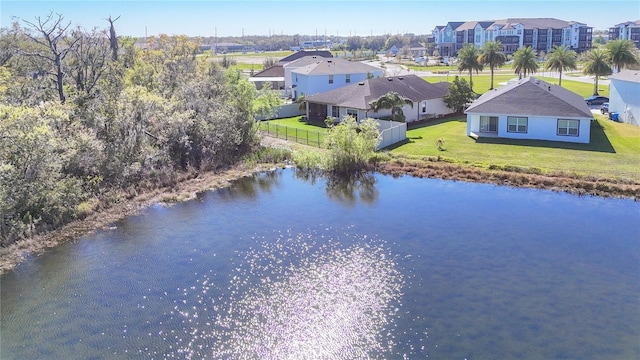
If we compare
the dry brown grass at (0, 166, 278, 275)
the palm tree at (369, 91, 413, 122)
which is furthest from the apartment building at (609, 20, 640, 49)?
the dry brown grass at (0, 166, 278, 275)

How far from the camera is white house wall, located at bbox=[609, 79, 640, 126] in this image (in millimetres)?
42469

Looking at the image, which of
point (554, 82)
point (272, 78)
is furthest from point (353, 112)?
point (554, 82)

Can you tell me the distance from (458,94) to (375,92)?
30.3 feet

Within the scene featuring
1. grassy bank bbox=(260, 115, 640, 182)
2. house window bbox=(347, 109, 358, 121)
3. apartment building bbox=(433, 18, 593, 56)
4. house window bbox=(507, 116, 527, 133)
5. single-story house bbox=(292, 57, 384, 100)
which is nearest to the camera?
grassy bank bbox=(260, 115, 640, 182)

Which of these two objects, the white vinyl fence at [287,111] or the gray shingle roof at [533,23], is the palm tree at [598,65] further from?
the gray shingle roof at [533,23]

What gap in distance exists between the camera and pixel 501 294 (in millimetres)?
17578

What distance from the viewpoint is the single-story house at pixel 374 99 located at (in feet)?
149

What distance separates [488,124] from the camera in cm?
4066

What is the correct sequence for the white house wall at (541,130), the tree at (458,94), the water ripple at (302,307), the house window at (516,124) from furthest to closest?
the tree at (458,94) → the house window at (516,124) → the white house wall at (541,130) → the water ripple at (302,307)

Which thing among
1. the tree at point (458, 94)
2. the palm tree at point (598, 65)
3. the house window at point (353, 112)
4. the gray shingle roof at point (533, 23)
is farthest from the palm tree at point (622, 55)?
the gray shingle roof at point (533, 23)

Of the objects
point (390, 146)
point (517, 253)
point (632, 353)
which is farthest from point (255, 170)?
point (632, 353)

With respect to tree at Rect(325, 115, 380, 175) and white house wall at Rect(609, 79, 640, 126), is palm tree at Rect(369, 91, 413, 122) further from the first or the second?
white house wall at Rect(609, 79, 640, 126)

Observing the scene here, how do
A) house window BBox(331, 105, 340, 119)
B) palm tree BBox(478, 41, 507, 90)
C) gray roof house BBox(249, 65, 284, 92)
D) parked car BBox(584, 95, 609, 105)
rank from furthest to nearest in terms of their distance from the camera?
1. gray roof house BBox(249, 65, 284, 92)
2. palm tree BBox(478, 41, 507, 90)
3. parked car BBox(584, 95, 609, 105)
4. house window BBox(331, 105, 340, 119)

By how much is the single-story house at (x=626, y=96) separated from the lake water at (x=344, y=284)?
2077 cm
